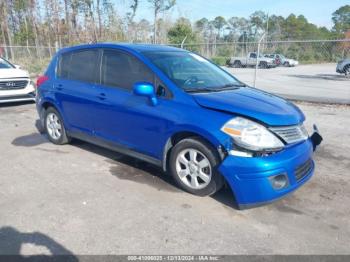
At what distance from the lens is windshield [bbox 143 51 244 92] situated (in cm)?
407

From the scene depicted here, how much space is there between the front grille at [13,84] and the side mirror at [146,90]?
7191mm

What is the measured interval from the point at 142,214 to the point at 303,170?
71.6 inches

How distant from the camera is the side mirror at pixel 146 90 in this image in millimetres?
3834

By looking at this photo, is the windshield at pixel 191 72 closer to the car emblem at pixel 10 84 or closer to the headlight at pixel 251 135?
the headlight at pixel 251 135

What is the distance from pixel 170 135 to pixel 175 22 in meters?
31.6

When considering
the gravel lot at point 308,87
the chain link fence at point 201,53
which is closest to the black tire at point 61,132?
the gravel lot at point 308,87

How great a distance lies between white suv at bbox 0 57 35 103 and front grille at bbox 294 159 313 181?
8.77 m

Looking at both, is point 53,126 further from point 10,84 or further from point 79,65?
point 10,84

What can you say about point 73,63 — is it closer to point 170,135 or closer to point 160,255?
point 170,135

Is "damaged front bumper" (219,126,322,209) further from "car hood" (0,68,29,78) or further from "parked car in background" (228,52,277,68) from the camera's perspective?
"parked car in background" (228,52,277,68)

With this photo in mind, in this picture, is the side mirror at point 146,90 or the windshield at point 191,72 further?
the windshield at point 191,72

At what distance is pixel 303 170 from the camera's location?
3611 millimetres

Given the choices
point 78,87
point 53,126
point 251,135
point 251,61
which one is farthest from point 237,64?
point 251,135

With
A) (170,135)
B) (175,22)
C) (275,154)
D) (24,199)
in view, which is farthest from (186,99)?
(175,22)
